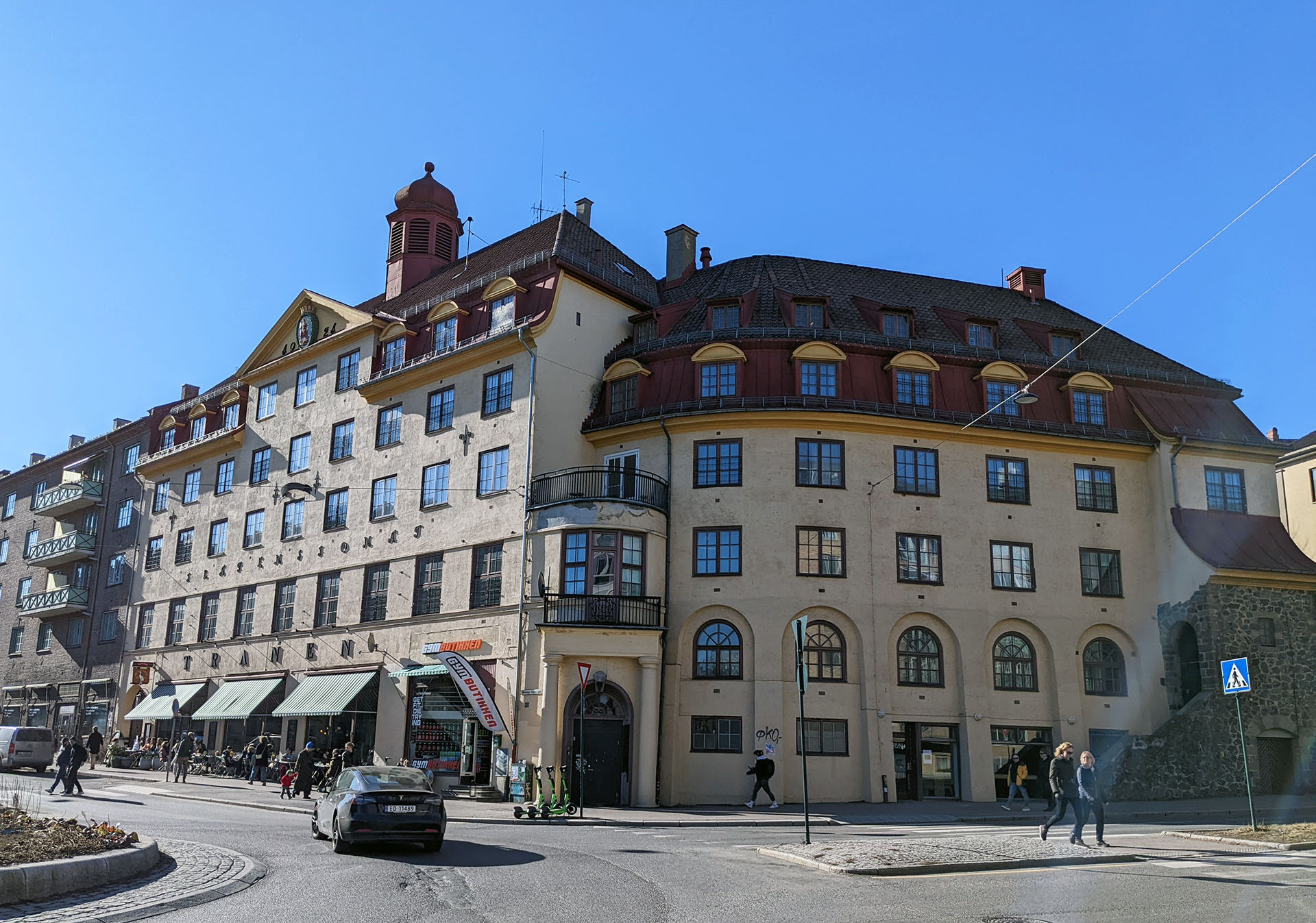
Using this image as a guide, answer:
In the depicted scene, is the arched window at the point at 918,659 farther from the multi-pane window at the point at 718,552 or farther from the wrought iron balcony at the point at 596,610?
the wrought iron balcony at the point at 596,610

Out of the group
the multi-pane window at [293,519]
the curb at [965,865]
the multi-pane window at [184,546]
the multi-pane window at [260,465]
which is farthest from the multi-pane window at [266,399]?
the curb at [965,865]

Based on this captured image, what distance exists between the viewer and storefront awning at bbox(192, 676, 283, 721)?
1597 inches

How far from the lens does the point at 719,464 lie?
3338 cm

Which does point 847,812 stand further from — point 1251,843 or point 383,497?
point 383,497

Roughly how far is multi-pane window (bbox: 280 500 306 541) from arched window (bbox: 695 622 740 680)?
17.8m

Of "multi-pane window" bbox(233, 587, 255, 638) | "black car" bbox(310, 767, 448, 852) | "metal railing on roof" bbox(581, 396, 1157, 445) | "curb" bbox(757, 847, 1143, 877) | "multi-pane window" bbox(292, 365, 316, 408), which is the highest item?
"multi-pane window" bbox(292, 365, 316, 408)

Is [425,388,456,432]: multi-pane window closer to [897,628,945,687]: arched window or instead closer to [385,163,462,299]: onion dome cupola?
[385,163,462,299]: onion dome cupola

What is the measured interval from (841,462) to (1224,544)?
12176 millimetres

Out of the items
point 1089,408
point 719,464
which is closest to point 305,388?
point 719,464

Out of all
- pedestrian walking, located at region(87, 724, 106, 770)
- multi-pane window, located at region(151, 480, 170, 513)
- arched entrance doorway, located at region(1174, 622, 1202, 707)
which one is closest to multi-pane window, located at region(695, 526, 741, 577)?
arched entrance doorway, located at region(1174, 622, 1202, 707)

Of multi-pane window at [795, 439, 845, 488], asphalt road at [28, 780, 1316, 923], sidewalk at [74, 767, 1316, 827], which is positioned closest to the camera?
asphalt road at [28, 780, 1316, 923]

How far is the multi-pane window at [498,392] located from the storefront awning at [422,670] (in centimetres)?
804

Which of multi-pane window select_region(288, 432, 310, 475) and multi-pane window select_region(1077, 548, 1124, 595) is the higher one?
multi-pane window select_region(288, 432, 310, 475)

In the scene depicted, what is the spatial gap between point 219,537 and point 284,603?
22.5 ft
